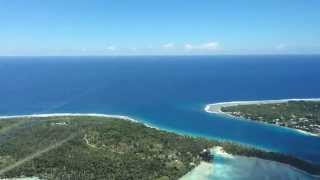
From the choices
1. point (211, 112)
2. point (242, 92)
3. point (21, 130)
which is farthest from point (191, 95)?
point (21, 130)

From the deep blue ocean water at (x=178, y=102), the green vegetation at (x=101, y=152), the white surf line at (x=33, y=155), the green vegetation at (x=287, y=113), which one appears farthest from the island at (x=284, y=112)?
the white surf line at (x=33, y=155)

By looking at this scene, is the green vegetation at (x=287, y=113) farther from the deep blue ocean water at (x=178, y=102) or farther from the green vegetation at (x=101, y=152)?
the green vegetation at (x=101, y=152)

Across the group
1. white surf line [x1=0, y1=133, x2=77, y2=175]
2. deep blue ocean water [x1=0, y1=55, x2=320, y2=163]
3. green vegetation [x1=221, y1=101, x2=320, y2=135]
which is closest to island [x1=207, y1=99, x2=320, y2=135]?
green vegetation [x1=221, y1=101, x2=320, y2=135]

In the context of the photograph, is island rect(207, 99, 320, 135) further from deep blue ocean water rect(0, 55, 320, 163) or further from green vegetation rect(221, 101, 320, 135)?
deep blue ocean water rect(0, 55, 320, 163)

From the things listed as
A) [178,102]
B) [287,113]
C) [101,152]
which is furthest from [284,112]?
[101,152]

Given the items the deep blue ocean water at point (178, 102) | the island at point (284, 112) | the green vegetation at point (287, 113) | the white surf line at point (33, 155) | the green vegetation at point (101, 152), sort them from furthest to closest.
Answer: the green vegetation at point (287, 113), the island at point (284, 112), the deep blue ocean water at point (178, 102), the white surf line at point (33, 155), the green vegetation at point (101, 152)

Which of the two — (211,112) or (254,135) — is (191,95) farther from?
(254,135)

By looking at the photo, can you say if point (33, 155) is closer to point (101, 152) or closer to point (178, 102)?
point (101, 152)
